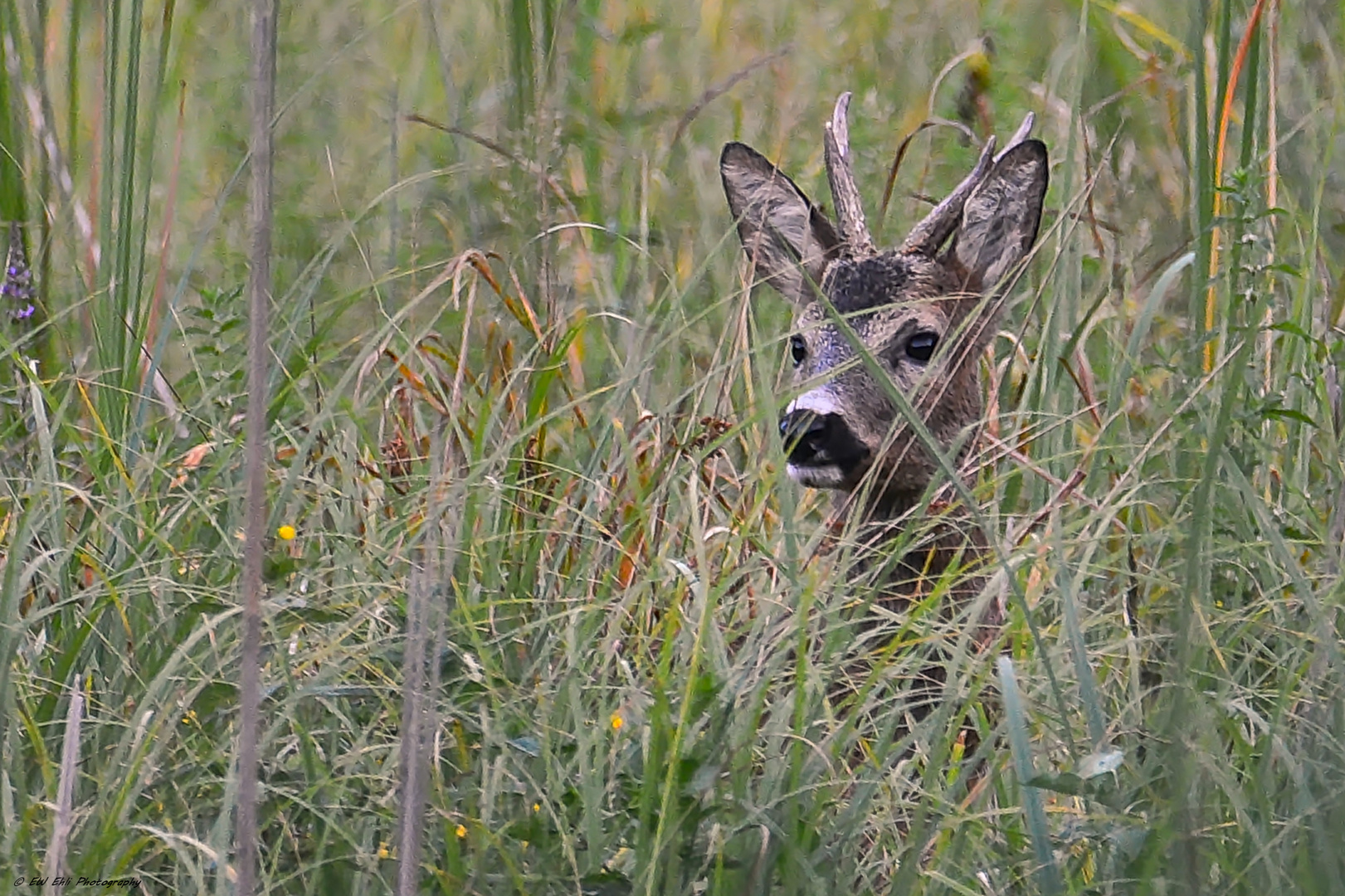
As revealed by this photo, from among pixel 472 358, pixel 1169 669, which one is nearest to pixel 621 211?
pixel 472 358

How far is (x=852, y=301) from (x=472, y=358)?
2.97 feet

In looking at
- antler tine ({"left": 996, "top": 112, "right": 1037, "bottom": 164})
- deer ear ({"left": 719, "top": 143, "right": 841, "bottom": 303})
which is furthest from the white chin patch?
antler tine ({"left": 996, "top": 112, "right": 1037, "bottom": 164})

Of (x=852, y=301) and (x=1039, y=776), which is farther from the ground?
(x=852, y=301)

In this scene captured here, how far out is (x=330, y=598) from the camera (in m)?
2.61

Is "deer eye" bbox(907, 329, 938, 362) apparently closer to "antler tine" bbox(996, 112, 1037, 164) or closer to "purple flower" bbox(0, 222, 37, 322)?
"antler tine" bbox(996, 112, 1037, 164)

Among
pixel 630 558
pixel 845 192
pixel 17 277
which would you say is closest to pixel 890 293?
pixel 845 192

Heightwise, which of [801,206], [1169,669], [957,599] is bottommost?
[957,599]

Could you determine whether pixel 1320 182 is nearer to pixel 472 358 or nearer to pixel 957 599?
pixel 957 599

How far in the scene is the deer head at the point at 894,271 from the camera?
3.30 meters

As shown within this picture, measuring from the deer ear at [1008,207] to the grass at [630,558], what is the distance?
0.34ft

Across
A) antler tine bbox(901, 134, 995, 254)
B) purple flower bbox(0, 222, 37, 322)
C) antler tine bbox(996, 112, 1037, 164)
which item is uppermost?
antler tine bbox(996, 112, 1037, 164)

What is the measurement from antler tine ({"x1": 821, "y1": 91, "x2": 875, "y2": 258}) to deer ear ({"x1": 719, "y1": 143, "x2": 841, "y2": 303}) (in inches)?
1.3

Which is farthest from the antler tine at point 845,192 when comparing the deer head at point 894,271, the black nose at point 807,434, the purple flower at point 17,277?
the purple flower at point 17,277

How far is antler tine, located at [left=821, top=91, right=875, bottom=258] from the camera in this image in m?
3.50
